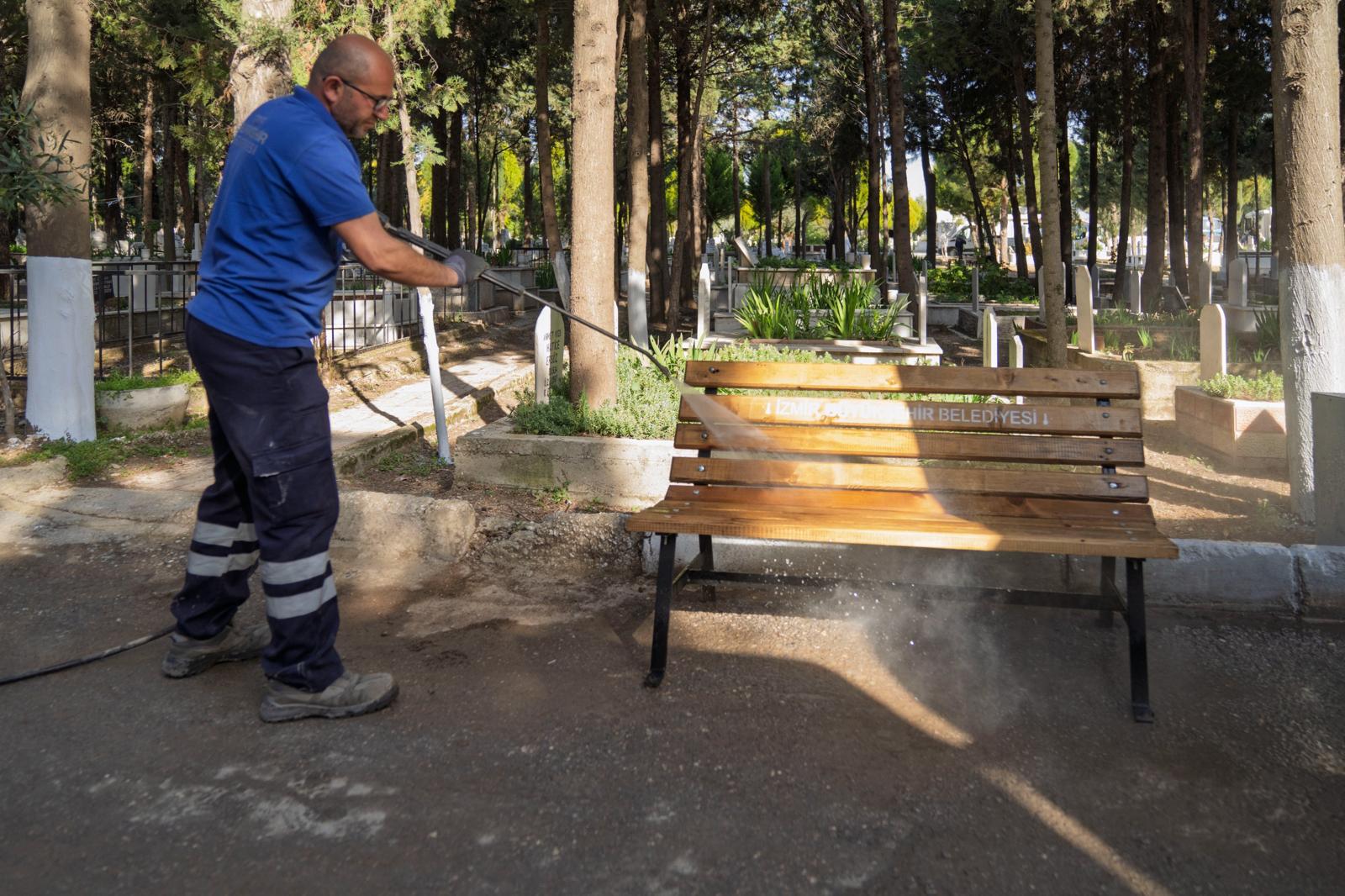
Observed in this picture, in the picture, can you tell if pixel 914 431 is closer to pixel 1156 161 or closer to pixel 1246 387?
pixel 1246 387

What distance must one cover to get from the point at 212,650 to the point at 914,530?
8.65 feet

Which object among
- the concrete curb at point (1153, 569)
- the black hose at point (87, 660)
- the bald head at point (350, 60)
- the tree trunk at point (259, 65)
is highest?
the tree trunk at point (259, 65)

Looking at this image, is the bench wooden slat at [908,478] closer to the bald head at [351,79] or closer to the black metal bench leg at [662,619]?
the black metal bench leg at [662,619]

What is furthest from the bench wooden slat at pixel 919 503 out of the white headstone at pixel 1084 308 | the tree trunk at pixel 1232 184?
the tree trunk at pixel 1232 184

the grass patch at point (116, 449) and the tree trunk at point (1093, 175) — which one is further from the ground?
the tree trunk at point (1093, 175)

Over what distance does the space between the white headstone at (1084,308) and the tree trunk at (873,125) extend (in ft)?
37.2

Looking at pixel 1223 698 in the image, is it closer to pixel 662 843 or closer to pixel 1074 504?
pixel 1074 504

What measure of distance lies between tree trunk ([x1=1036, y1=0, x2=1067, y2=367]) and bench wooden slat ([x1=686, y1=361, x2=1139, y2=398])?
5247 millimetres

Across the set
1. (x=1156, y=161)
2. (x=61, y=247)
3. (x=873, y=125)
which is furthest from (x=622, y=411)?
(x=873, y=125)

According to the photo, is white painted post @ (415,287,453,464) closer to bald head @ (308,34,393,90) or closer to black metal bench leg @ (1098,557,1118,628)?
bald head @ (308,34,393,90)

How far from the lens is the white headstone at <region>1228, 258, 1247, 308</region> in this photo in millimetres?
15211

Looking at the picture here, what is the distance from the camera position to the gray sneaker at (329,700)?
3910 millimetres

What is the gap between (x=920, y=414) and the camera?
4848 mm

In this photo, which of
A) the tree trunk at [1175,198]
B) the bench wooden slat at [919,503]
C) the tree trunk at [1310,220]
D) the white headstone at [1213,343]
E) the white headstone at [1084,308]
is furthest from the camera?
the tree trunk at [1175,198]
